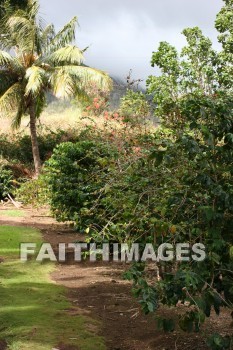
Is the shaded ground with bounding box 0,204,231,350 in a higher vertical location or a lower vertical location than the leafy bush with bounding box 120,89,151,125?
lower

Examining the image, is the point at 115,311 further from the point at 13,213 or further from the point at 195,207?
the point at 13,213

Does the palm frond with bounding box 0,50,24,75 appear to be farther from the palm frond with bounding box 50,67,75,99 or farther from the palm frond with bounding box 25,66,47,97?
the palm frond with bounding box 50,67,75,99

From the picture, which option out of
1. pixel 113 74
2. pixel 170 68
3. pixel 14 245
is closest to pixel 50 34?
pixel 170 68

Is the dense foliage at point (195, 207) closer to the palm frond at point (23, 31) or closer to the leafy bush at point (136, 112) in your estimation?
the leafy bush at point (136, 112)

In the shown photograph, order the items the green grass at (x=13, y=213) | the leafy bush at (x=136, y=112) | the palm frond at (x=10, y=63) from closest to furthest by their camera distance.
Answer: the leafy bush at (x=136, y=112) → the green grass at (x=13, y=213) → the palm frond at (x=10, y=63)

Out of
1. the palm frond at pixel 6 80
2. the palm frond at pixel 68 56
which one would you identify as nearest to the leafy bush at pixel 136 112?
the palm frond at pixel 68 56

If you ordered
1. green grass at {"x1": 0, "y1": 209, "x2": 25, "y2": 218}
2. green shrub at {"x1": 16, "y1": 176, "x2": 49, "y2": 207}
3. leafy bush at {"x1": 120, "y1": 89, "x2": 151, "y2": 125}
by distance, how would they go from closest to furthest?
leafy bush at {"x1": 120, "y1": 89, "x2": 151, "y2": 125}
green grass at {"x1": 0, "y1": 209, "x2": 25, "y2": 218}
green shrub at {"x1": 16, "y1": 176, "x2": 49, "y2": 207}

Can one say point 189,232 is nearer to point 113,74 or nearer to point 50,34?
point 50,34

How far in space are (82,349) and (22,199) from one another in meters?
13.0

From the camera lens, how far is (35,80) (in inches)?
722

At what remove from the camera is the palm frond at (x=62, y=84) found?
18.4m

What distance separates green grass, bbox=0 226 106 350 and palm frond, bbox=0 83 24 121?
11.7 m

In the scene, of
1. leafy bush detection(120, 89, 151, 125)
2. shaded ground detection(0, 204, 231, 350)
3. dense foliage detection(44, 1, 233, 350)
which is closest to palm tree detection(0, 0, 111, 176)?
leafy bush detection(120, 89, 151, 125)

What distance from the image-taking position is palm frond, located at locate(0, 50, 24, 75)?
757 inches
